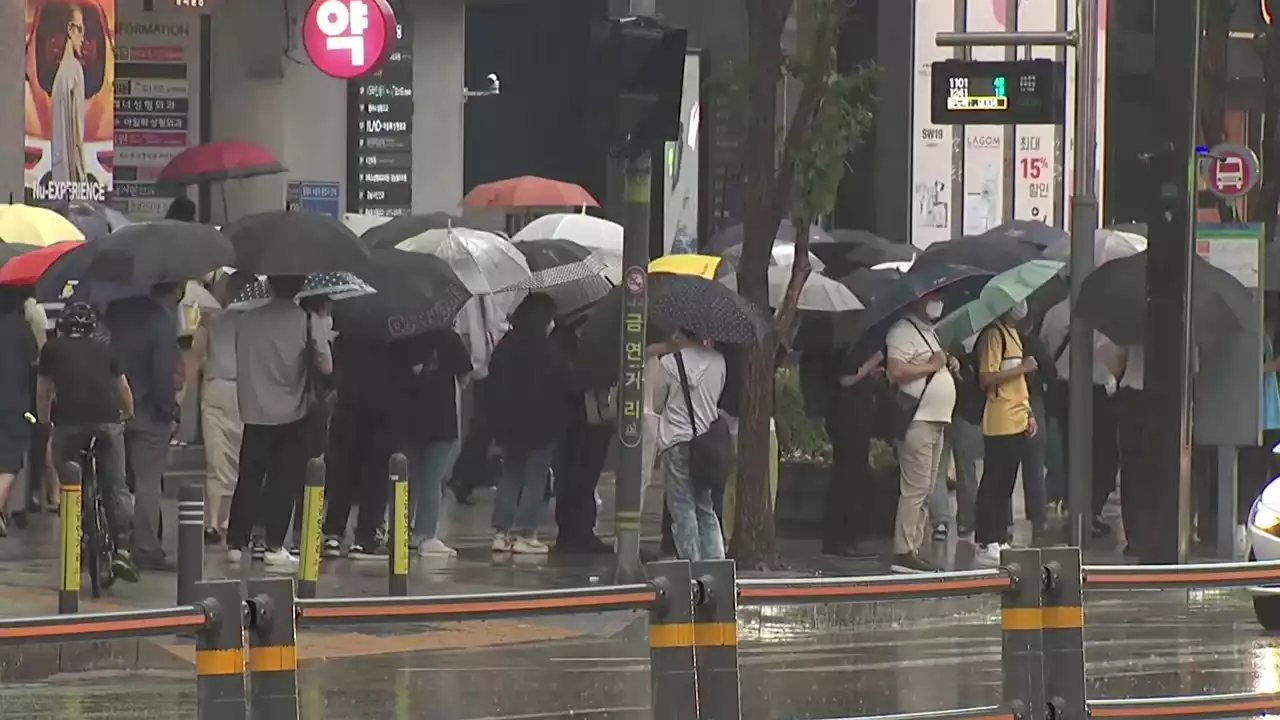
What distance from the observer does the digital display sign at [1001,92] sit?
15.9 metres

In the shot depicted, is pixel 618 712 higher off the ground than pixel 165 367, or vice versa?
pixel 165 367

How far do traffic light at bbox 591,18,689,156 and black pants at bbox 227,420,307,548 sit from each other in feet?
10.7

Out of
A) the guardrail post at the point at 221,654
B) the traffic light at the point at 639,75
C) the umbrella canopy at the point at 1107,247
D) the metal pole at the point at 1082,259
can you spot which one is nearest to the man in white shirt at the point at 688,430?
the traffic light at the point at 639,75

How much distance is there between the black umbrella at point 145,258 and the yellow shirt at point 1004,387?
5.11 m

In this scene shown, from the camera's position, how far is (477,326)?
1912cm

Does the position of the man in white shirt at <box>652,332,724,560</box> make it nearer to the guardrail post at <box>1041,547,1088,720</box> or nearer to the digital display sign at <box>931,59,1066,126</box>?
the digital display sign at <box>931,59,1066,126</box>

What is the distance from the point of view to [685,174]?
32.3 meters

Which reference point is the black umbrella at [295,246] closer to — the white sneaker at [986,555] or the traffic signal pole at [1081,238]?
the traffic signal pole at [1081,238]

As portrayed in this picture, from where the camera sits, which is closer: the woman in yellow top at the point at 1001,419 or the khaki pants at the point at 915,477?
the khaki pants at the point at 915,477

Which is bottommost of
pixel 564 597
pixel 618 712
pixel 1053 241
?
pixel 618 712

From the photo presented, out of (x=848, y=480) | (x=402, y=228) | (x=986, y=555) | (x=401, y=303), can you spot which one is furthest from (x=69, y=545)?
(x=402, y=228)

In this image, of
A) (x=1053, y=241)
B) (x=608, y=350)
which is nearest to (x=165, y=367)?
(x=608, y=350)

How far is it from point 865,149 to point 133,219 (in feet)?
30.4

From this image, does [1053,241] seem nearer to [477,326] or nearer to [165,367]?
[477,326]
